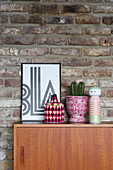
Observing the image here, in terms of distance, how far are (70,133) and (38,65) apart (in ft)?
2.31

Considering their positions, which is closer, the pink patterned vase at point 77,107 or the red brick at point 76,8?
the pink patterned vase at point 77,107

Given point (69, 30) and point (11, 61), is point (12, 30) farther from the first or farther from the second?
point (69, 30)

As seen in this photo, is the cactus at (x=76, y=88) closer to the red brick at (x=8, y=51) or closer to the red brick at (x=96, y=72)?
the red brick at (x=96, y=72)

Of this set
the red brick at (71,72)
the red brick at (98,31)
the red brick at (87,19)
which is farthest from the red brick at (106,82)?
the red brick at (87,19)

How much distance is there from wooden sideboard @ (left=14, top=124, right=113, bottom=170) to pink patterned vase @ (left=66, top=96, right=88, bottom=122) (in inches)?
6.4

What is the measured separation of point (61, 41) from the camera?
2199mm

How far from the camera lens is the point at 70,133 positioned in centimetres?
184

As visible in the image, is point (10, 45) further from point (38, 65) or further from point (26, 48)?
point (38, 65)

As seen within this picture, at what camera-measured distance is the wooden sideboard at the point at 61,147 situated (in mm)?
1820

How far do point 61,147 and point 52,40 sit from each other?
97 centimetres

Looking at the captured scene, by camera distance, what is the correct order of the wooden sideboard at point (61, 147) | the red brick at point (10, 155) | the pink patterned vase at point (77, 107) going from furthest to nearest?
the red brick at point (10, 155), the pink patterned vase at point (77, 107), the wooden sideboard at point (61, 147)

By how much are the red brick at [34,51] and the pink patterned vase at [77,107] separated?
1.60 ft

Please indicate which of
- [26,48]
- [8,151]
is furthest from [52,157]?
[26,48]

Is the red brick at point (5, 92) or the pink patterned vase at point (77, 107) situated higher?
the red brick at point (5, 92)
